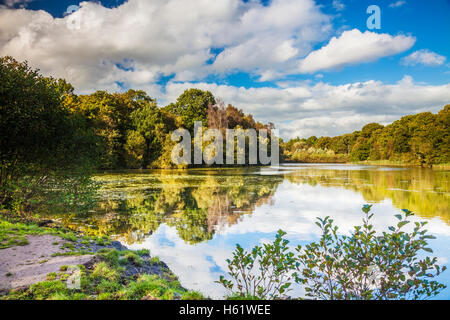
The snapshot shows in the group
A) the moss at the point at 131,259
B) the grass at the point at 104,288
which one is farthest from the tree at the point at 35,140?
the grass at the point at 104,288

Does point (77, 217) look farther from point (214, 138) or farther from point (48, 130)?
point (214, 138)

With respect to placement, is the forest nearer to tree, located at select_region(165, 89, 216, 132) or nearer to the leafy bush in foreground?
tree, located at select_region(165, 89, 216, 132)

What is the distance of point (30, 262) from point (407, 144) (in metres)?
59.7

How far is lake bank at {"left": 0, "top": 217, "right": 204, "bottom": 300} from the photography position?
142 inches

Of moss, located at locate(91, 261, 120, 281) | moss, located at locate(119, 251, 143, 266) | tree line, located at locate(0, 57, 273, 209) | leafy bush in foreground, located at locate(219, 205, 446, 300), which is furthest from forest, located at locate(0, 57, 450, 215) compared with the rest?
leafy bush in foreground, located at locate(219, 205, 446, 300)

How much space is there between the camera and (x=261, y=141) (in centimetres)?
5909

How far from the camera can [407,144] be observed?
170ft

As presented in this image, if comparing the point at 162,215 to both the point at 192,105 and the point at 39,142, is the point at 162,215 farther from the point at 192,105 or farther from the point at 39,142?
the point at 192,105

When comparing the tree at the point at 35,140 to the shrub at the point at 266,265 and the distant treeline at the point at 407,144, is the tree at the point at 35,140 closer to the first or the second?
the shrub at the point at 266,265
